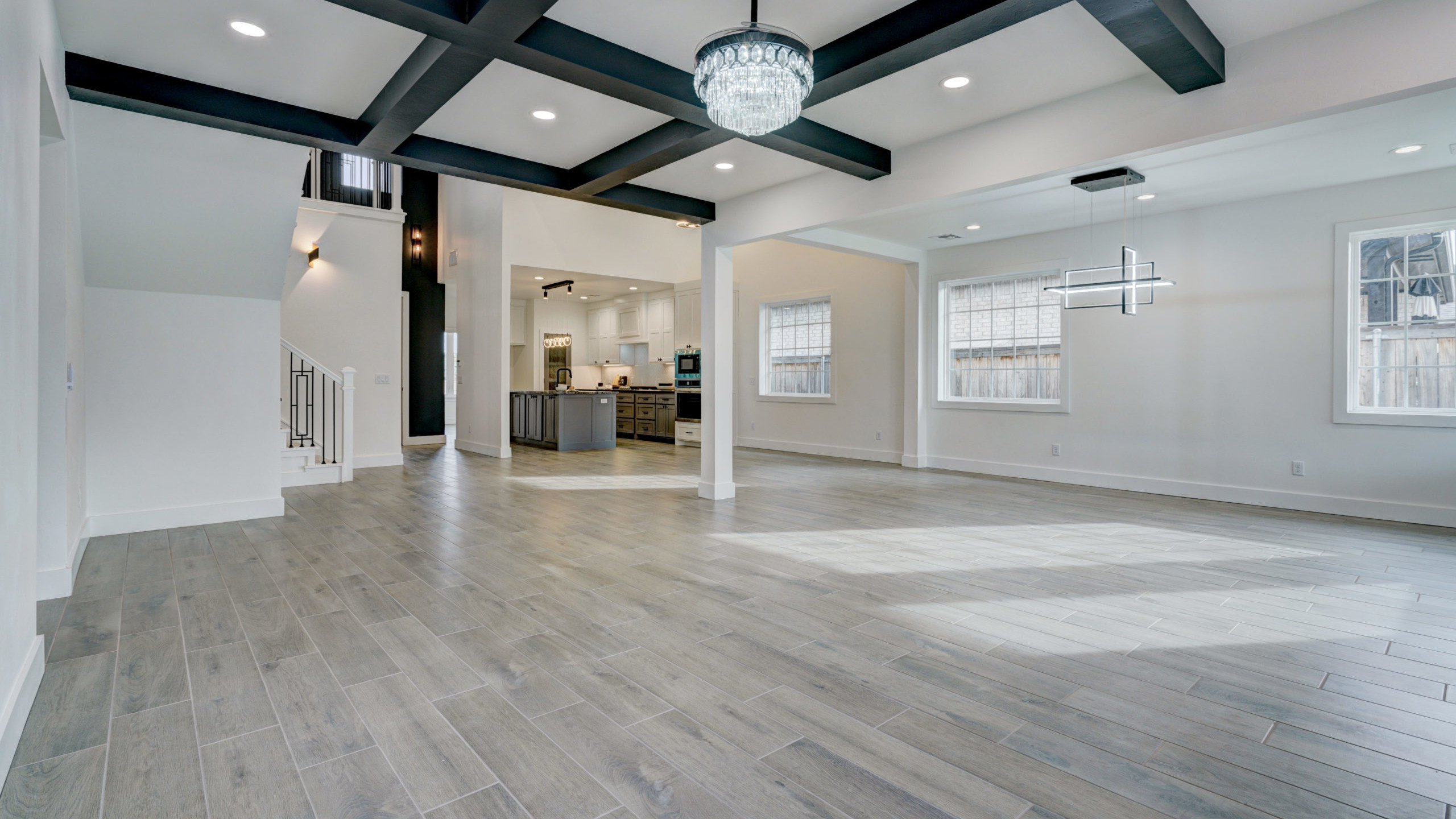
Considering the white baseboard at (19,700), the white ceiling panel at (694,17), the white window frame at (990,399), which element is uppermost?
the white ceiling panel at (694,17)

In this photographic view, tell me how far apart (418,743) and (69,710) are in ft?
3.87

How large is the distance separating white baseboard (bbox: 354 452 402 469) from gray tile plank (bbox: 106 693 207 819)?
6.26 meters

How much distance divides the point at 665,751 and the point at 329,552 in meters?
3.04

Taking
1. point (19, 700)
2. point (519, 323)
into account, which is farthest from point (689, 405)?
point (19, 700)

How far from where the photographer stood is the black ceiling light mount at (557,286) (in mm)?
10281

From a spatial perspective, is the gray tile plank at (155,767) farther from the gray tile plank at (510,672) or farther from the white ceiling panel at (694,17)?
the white ceiling panel at (694,17)

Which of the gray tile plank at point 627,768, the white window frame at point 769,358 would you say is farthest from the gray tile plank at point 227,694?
the white window frame at point 769,358

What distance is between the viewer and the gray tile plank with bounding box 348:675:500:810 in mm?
1632

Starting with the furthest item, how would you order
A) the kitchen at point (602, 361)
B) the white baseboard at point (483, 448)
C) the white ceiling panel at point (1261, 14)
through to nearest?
the kitchen at point (602, 361) < the white baseboard at point (483, 448) < the white ceiling panel at point (1261, 14)

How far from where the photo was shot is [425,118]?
3.45 meters

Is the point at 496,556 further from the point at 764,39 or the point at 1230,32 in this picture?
the point at 1230,32

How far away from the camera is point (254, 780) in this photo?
1.66 m

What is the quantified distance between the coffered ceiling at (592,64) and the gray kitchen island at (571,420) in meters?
5.82

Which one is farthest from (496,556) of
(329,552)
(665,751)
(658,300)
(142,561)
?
(658,300)
